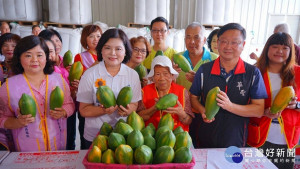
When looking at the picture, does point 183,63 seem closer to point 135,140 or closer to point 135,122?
point 135,122

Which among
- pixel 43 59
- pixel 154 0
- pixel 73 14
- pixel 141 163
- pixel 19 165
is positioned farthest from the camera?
pixel 73 14

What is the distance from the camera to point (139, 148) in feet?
3.65

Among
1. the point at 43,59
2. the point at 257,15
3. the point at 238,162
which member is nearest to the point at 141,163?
the point at 238,162

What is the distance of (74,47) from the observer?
595cm

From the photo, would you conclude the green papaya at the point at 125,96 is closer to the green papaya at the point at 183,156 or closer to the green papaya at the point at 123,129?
the green papaya at the point at 123,129

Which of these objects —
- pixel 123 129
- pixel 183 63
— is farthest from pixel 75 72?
pixel 123 129

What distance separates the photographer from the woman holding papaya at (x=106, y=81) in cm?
176

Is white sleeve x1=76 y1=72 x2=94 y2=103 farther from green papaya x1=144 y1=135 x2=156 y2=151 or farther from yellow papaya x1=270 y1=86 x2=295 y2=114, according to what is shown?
yellow papaya x1=270 y1=86 x2=295 y2=114

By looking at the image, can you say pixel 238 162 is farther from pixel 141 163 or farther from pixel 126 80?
pixel 126 80

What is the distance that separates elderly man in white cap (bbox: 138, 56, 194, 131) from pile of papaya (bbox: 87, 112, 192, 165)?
1.41 ft

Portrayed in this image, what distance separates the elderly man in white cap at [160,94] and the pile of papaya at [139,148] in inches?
16.9

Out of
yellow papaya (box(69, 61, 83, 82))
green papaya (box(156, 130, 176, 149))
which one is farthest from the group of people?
green papaya (box(156, 130, 176, 149))

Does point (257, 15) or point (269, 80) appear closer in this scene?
point (269, 80)

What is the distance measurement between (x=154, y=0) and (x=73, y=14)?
2.21 metres
